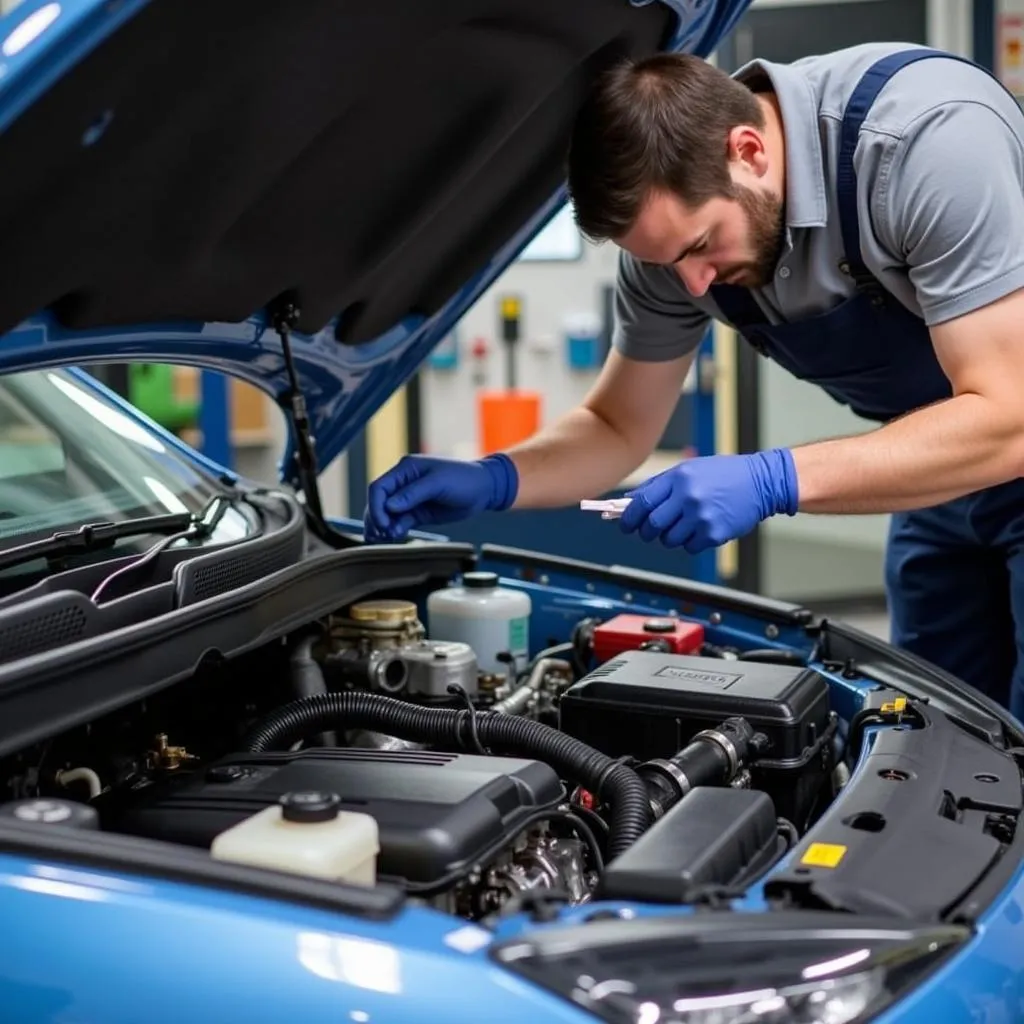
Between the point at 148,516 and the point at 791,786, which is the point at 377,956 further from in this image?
the point at 148,516

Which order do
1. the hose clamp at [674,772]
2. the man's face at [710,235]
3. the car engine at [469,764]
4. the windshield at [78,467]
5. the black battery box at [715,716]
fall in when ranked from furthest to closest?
the man's face at [710,235], the windshield at [78,467], the black battery box at [715,716], the hose clamp at [674,772], the car engine at [469,764]

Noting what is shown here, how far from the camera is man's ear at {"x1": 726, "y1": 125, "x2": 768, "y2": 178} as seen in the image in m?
2.03

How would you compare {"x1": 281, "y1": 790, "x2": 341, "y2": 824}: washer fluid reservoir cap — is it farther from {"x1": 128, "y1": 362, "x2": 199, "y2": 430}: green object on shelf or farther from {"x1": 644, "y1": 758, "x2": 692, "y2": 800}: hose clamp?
{"x1": 128, "y1": 362, "x2": 199, "y2": 430}: green object on shelf

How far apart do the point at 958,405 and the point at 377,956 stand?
45.4 inches

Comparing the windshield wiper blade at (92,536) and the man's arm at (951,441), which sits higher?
the man's arm at (951,441)

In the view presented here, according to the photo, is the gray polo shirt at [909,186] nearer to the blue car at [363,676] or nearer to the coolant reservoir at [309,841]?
the blue car at [363,676]

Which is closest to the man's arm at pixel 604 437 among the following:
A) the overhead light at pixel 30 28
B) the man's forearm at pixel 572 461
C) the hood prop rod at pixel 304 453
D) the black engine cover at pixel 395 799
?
the man's forearm at pixel 572 461

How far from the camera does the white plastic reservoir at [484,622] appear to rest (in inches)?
86.4

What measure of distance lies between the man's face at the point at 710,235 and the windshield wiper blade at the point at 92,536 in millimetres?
723

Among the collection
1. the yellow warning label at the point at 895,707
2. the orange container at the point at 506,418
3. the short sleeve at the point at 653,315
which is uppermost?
the short sleeve at the point at 653,315

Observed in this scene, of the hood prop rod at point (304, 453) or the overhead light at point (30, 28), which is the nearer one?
the overhead light at point (30, 28)

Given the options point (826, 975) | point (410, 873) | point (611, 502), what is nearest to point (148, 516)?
point (611, 502)

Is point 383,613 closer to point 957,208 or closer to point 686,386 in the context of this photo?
point 957,208

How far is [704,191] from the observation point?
78.6 inches
